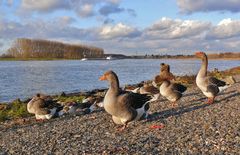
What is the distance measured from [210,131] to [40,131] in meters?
6.40

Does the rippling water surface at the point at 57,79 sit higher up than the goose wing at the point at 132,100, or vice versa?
the goose wing at the point at 132,100

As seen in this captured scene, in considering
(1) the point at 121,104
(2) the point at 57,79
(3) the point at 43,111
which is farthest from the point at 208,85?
(2) the point at 57,79

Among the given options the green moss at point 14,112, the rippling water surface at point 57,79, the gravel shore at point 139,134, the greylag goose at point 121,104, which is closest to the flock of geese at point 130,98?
the greylag goose at point 121,104

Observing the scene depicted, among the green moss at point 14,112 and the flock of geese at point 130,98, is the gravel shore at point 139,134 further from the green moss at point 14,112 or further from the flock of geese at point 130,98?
the green moss at point 14,112

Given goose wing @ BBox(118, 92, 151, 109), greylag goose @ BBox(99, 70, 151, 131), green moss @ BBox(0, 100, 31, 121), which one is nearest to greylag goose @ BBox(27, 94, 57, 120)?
green moss @ BBox(0, 100, 31, 121)

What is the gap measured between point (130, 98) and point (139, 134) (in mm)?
1584

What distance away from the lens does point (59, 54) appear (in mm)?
179500

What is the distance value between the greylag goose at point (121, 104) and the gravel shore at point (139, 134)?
18.6 inches

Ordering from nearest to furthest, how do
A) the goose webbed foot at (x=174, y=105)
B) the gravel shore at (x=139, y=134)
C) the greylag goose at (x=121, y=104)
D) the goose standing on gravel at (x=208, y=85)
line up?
the gravel shore at (x=139, y=134) < the greylag goose at (x=121, y=104) < the goose standing on gravel at (x=208, y=85) < the goose webbed foot at (x=174, y=105)

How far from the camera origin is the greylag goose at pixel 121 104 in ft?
45.1

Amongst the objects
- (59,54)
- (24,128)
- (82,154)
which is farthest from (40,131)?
(59,54)

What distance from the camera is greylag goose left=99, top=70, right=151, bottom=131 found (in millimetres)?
13750

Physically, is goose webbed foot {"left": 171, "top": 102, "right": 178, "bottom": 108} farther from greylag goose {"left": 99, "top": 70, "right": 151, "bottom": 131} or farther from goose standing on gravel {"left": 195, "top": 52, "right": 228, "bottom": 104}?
greylag goose {"left": 99, "top": 70, "right": 151, "bottom": 131}

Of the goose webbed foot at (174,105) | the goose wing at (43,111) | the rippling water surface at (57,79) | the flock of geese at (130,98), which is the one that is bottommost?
the rippling water surface at (57,79)
